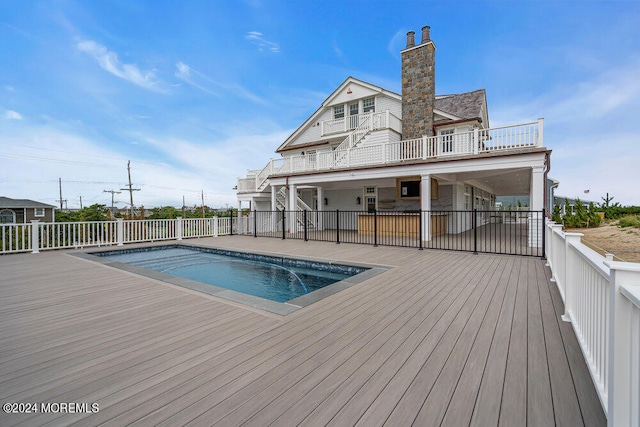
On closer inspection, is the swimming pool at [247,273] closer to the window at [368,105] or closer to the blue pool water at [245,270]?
the blue pool water at [245,270]

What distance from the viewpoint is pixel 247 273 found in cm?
676

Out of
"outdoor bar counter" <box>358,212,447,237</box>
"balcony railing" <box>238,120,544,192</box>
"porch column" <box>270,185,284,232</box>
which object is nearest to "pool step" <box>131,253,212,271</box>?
"porch column" <box>270,185,284,232</box>

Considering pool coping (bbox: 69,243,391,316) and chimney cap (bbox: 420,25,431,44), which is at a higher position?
chimney cap (bbox: 420,25,431,44)

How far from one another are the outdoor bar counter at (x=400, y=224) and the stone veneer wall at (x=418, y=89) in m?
4.43

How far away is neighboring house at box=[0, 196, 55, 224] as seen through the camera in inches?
907

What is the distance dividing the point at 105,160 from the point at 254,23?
1150 inches

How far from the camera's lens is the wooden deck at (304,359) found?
1.53m

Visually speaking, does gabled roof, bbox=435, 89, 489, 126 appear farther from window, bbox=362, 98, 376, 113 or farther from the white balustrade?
the white balustrade

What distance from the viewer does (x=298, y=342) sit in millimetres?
2398

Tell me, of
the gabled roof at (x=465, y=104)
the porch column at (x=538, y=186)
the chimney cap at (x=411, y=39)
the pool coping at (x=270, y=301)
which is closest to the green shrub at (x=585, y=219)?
the gabled roof at (x=465, y=104)

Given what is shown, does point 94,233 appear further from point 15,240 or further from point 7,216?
point 7,216

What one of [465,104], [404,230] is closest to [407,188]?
[404,230]

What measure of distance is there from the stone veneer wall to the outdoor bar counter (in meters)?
4.43

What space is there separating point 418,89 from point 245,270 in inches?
454
